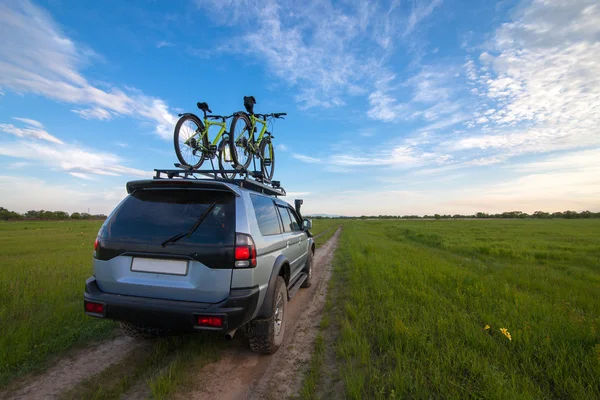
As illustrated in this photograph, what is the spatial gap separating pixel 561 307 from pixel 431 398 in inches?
133

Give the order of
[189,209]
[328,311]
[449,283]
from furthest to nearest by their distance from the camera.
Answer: [449,283], [328,311], [189,209]

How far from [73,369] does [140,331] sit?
641 mm

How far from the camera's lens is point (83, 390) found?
2.38 metres

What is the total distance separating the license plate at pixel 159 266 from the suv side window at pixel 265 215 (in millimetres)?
862

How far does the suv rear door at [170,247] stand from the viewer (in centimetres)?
245

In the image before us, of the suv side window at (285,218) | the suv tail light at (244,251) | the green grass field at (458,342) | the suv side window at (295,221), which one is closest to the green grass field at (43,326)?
the suv tail light at (244,251)

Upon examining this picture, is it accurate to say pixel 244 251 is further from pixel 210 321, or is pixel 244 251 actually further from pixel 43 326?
pixel 43 326

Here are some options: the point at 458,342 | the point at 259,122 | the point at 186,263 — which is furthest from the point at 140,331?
the point at 259,122

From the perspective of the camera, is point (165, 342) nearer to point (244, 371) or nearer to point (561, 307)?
point (244, 371)

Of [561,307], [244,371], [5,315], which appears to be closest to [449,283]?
[561,307]

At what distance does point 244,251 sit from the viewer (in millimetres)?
2551

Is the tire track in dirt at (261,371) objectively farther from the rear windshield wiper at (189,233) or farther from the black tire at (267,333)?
the rear windshield wiper at (189,233)

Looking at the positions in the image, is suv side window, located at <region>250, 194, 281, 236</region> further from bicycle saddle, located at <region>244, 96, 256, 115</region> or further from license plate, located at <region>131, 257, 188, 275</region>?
bicycle saddle, located at <region>244, 96, 256, 115</region>

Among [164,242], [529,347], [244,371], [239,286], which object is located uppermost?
[164,242]
